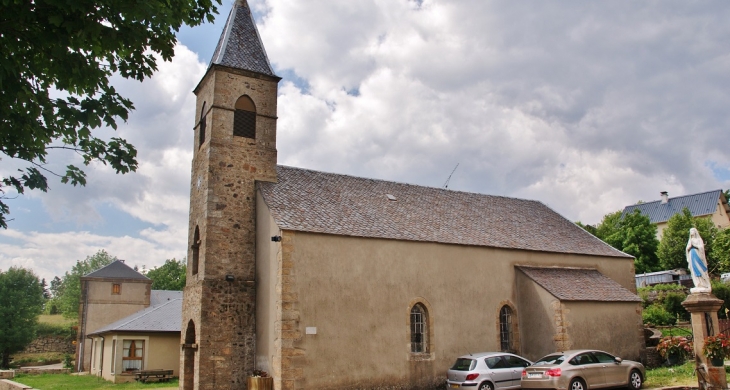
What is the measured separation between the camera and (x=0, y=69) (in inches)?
254

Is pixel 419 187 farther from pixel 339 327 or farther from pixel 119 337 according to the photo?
pixel 119 337

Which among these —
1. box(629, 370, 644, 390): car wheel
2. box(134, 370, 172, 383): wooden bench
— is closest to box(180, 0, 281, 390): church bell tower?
box(134, 370, 172, 383): wooden bench

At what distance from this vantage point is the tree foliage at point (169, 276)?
68.3m

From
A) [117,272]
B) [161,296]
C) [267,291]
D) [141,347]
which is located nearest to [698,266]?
[267,291]

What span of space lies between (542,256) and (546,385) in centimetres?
879

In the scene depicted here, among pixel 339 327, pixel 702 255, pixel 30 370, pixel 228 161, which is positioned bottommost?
pixel 30 370

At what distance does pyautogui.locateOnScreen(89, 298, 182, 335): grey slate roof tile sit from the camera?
2862 centimetres

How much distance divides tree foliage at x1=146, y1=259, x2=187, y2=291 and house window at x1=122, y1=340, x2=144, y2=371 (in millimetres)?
39773

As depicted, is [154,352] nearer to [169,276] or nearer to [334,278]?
[334,278]

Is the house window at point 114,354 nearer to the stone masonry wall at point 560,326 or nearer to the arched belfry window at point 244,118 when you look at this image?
the arched belfry window at point 244,118

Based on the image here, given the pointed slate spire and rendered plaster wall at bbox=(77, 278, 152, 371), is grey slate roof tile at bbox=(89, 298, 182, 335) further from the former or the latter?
the pointed slate spire

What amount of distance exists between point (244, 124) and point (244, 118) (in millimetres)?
243

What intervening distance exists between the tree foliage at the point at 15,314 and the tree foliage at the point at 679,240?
48.9 meters

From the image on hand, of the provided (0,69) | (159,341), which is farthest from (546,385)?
(159,341)
